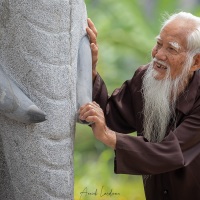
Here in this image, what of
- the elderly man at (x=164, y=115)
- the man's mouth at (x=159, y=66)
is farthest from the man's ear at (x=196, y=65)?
the man's mouth at (x=159, y=66)

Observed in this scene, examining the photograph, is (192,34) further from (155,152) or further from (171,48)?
(155,152)

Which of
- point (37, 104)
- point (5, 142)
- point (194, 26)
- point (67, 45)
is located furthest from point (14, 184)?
point (194, 26)

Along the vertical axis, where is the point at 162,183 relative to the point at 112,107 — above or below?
below

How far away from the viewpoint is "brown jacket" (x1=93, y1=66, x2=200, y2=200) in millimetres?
2596

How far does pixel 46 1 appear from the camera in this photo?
2197 millimetres

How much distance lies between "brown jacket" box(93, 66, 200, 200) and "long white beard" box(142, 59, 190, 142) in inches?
1.5

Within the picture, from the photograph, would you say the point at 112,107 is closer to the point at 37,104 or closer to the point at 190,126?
the point at 190,126

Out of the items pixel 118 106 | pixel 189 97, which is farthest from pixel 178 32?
pixel 118 106

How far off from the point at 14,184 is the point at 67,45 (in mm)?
503

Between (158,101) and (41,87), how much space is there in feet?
2.47

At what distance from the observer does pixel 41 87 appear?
2.22 metres

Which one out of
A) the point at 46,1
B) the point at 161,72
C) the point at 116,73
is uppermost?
the point at 46,1

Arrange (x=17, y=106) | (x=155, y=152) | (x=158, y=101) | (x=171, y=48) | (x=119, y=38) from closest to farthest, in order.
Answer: (x=17, y=106) → (x=155, y=152) → (x=171, y=48) → (x=158, y=101) → (x=119, y=38)

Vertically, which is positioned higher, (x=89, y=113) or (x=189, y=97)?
(x=89, y=113)
